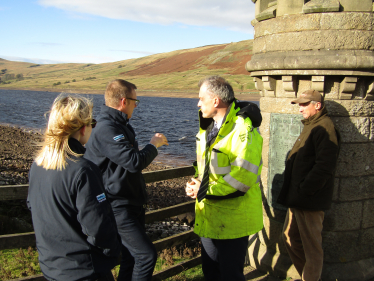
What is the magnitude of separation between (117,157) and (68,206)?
815 mm

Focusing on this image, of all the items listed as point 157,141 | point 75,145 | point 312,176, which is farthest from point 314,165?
point 75,145

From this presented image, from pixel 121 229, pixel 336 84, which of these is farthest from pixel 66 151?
pixel 336 84

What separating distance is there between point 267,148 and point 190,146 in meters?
20.2

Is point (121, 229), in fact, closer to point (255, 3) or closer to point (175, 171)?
point (175, 171)

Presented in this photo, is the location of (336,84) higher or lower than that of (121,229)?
higher

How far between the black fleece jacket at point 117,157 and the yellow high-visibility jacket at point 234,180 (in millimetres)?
679

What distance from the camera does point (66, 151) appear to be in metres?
2.20

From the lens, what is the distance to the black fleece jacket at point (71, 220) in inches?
84.4

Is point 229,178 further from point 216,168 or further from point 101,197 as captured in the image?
point 101,197

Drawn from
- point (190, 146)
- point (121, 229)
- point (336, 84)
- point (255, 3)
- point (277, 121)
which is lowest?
point (190, 146)

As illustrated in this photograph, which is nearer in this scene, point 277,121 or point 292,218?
point 292,218

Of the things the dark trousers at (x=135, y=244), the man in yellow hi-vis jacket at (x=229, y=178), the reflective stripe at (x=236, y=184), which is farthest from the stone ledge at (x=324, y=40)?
the dark trousers at (x=135, y=244)

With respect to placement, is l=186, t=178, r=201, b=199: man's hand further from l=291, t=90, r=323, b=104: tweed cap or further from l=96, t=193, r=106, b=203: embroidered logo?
l=291, t=90, r=323, b=104: tweed cap

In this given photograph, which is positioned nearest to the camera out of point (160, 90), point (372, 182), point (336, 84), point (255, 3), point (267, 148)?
point (336, 84)
